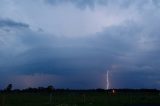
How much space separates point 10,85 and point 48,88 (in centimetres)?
4142

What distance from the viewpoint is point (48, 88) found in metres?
Result: 81.7

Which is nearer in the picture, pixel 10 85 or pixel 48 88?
pixel 10 85
